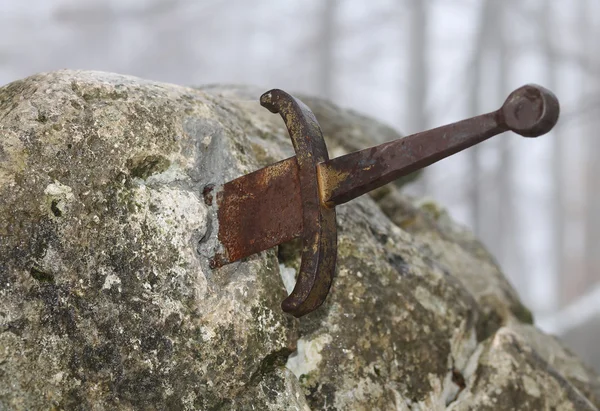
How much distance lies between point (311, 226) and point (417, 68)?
927 centimetres

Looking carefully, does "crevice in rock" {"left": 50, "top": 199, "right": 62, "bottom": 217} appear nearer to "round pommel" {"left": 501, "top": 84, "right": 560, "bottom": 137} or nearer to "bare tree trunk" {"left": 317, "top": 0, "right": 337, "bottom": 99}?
"round pommel" {"left": 501, "top": 84, "right": 560, "bottom": 137}

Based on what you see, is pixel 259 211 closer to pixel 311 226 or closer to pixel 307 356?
pixel 311 226

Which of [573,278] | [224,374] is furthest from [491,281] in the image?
[573,278]

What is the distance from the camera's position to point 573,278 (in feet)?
44.6

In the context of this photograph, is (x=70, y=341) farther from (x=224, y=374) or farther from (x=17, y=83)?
(x=17, y=83)

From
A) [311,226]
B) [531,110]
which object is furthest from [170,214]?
[531,110]

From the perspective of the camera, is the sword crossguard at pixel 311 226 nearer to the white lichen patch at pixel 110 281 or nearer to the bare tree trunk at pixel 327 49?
the white lichen patch at pixel 110 281

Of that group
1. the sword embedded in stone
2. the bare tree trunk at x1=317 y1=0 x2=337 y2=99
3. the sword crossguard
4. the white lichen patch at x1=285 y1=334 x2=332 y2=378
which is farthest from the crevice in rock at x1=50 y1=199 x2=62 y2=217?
the bare tree trunk at x1=317 y1=0 x2=337 y2=99

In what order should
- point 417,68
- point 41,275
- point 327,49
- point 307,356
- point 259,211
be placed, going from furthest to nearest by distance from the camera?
1. point 417,68
2. point 327,49
3. point 307,356
4. point 259,211
5. point 41,275

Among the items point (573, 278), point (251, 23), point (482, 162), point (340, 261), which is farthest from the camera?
point (573, 278)

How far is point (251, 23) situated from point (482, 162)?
4749mm

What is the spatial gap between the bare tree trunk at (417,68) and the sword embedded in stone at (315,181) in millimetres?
8856

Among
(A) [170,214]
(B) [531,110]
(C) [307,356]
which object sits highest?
(B) [531,110]

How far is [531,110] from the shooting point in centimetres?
88
